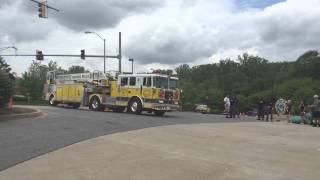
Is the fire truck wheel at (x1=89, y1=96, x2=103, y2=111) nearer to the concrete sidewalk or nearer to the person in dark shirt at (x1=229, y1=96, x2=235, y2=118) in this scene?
the person in dark shirt at (x1=229, y1=96, x2=235, y2=118)

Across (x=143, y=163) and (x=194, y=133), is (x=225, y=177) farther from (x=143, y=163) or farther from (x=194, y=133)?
(x=194, y=133)

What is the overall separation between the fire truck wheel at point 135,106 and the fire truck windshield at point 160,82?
149 centimetres

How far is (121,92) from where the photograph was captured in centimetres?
3394

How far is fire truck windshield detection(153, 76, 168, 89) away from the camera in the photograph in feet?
104

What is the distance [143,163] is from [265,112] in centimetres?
2289

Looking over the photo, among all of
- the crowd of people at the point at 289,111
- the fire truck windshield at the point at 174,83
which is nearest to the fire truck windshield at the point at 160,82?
the fire truck windshield at the point at 174,83

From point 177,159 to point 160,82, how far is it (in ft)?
61.5

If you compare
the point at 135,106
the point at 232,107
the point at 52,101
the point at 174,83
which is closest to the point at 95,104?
the point at 135,106

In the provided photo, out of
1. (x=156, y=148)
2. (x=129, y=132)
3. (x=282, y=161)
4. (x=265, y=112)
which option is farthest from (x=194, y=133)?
(x=265, y=112)

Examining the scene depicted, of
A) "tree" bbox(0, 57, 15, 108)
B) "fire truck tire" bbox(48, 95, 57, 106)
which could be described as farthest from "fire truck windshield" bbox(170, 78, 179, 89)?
"fire truck tire" bbox(48, 95, 57, 106)

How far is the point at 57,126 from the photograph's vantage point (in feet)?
63.7

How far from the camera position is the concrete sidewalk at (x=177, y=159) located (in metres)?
11.5

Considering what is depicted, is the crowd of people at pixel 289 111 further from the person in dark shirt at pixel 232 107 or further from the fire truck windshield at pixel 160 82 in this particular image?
the fire truck windshield at pixel 160 82

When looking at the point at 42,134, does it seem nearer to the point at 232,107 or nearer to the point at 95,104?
the point at 95,104
